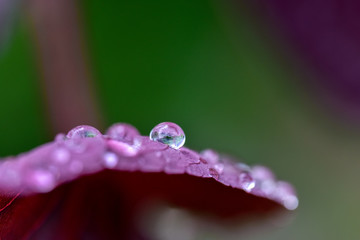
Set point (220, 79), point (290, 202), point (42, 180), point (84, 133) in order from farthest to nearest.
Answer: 1. point (220, 79)
2. point (290, 202)
3. point (84, 133)
4. point (42, 180)

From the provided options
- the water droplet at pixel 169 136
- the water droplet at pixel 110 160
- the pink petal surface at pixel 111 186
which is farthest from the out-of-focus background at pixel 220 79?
the water droplet at pixel 110 160

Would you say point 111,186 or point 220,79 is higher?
point 220,79

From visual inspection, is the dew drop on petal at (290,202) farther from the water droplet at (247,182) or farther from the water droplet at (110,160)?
the water droplet at (110,160)

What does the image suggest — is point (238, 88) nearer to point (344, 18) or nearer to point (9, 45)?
point (344, 18)

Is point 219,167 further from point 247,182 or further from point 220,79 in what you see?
point 220,79

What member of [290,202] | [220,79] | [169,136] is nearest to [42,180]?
[169,136]

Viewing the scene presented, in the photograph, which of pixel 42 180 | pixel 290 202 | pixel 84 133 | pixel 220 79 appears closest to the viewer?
pixel 42 180

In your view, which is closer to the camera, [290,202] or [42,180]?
[42,180]

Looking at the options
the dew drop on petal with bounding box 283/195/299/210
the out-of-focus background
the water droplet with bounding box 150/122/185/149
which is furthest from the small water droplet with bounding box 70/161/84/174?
the out-of-focus background
